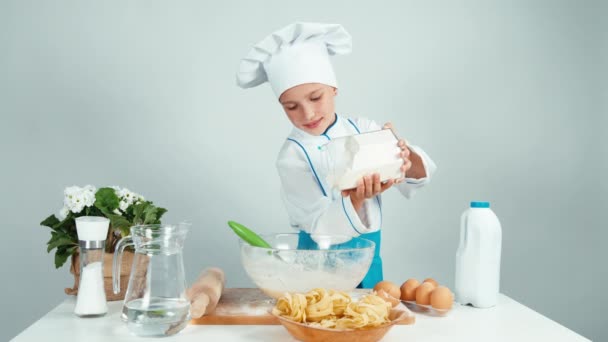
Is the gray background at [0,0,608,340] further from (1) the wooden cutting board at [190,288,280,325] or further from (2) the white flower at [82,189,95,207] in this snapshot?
(1) the wooden cutting board at [190,288,280,325]

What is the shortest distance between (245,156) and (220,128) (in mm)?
139

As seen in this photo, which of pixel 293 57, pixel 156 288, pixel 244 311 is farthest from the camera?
pixel 293 57

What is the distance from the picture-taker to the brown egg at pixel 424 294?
1.31 m

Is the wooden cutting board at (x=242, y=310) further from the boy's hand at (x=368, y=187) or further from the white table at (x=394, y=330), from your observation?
the boy's hand at (x=368, y=187)

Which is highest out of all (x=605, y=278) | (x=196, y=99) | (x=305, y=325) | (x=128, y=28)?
(x=128, y=28)

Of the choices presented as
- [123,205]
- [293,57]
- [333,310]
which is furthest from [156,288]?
[293,57]

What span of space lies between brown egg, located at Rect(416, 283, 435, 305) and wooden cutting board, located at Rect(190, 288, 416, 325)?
0.08 meters

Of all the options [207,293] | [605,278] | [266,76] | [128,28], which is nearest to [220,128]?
[128,28]

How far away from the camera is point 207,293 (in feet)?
4.03

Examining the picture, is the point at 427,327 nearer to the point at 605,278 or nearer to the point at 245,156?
the point at 245,156

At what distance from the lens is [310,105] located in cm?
165

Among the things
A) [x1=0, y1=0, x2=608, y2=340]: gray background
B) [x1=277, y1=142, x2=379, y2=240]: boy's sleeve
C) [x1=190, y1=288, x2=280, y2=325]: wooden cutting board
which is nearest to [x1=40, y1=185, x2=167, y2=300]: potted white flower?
[x1=190, y1=288, x2=280, y2=325]: wooden cutting board

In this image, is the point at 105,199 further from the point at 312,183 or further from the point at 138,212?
the point at 312,183

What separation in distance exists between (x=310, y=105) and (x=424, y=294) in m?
0.58
